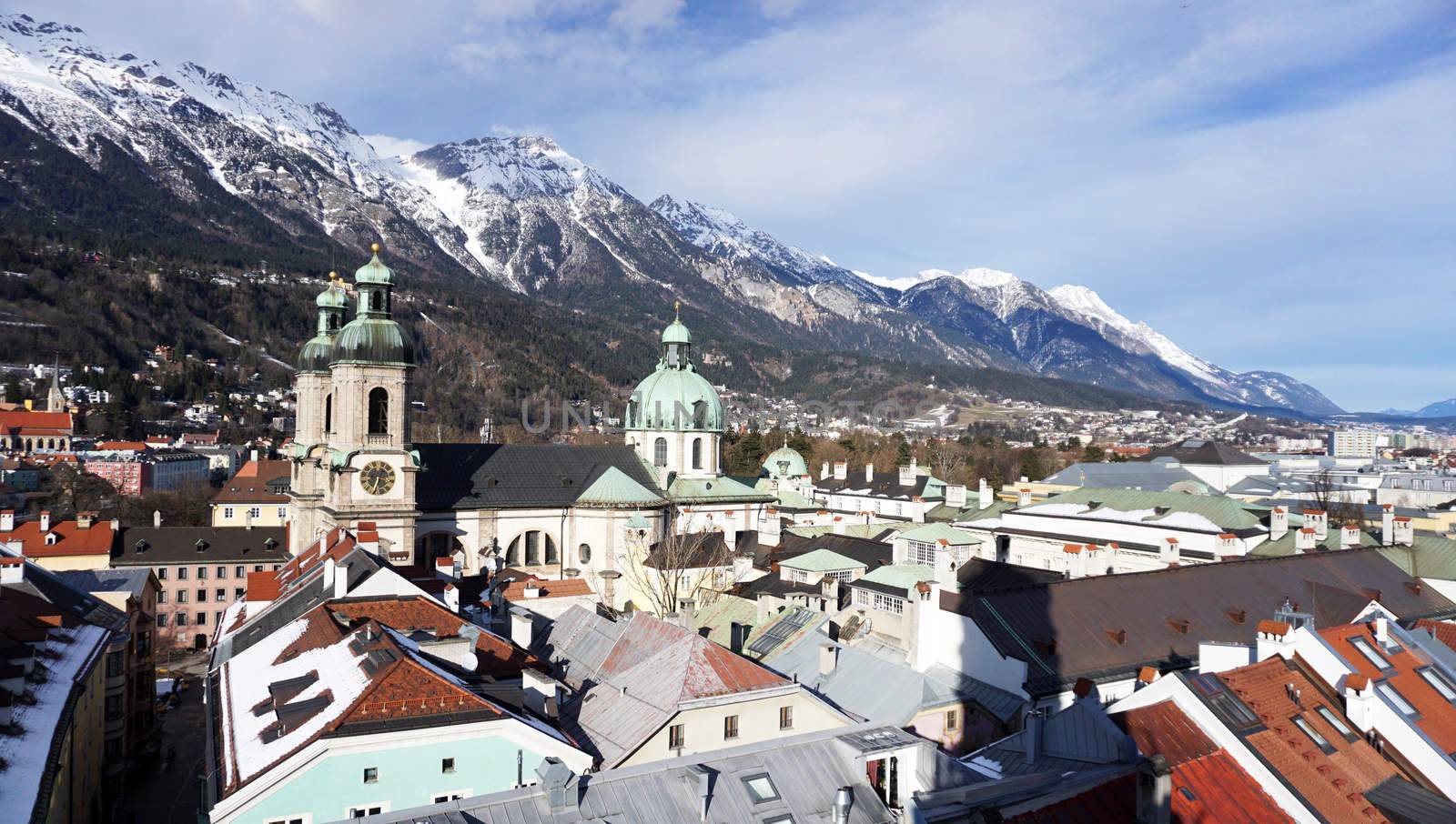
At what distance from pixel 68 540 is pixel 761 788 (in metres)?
62.4

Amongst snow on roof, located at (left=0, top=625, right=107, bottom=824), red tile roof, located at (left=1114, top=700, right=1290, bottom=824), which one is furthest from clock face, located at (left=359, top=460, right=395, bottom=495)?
red tile roof, located at (left=1114, top=700, right=1290, bottom=824)

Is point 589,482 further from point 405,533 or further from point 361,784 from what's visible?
point 361,784

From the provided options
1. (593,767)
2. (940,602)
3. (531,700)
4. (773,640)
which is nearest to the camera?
(593,767)

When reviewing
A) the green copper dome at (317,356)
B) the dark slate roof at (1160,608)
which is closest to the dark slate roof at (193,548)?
the green copper dome at (317,356)

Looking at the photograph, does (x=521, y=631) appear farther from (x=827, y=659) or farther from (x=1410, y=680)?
(x=1410, y=680)

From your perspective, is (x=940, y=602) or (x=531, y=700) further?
(x=940, y=602)

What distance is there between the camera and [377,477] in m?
51.4

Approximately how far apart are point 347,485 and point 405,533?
397 centimetres

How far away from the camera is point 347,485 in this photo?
50688 mm

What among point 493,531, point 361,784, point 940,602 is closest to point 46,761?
point 361,784

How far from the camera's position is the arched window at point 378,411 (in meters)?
51.9

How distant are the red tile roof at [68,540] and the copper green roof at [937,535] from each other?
5017 centimetres

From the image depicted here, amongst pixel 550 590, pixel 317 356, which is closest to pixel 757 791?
pixel 550 590

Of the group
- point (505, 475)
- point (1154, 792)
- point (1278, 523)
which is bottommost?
point (1154, 792)
